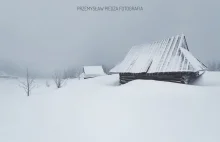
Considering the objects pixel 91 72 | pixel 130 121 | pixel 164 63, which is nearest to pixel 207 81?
pixel 164 63

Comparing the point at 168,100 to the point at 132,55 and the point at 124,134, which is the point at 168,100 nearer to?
the point at 124,134

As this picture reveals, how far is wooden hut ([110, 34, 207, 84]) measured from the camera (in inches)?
558

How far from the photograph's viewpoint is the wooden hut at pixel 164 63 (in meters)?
14.2

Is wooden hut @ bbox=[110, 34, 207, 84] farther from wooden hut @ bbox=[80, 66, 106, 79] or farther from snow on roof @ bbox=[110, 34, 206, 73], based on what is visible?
wooden hut @ bbox=[80, 66, 106, 79]

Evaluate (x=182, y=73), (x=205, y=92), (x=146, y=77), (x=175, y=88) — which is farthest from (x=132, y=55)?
(x=205, y=92)

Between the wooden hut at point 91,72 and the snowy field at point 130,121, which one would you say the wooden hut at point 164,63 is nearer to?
the snowy field at point 130,121

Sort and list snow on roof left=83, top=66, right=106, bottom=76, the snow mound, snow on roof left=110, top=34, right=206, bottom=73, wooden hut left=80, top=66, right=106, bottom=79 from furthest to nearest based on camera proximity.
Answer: snow on roof left=83, top=66, right=106, bottom=76 → wooden hut left=80, top=66, right=106, bottom=79 → the snow mound → snow on roof left=110, top=34, right=206, bottom=73

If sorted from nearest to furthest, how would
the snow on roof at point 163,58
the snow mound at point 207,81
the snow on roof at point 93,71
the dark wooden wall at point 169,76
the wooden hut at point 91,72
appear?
the snow on roof at point 163,58 < the dark wooden wall at point 169,76 < the snow mound at point 207,81 < the wooden hut at point 91,72 < the snow on roof at point 93,71

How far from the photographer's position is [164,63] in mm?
15188

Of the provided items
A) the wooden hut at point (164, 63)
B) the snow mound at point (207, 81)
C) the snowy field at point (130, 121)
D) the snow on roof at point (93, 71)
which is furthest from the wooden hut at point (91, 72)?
the snowy field at point (130, 121)

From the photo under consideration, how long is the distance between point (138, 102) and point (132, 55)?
1213 cm

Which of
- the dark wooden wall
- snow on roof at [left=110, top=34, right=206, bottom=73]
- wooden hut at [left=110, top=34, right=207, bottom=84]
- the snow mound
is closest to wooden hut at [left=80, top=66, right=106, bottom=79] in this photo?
snow on roof at [left=110, top=34, right=206, bottom=73]

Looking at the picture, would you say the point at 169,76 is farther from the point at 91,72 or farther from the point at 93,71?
the point at 93,71

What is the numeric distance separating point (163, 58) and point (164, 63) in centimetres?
85
